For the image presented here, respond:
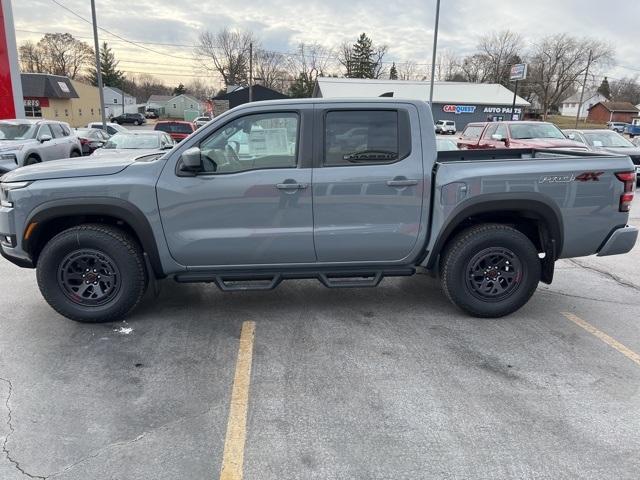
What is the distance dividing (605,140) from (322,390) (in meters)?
14.9

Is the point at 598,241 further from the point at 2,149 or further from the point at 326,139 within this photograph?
the point at 2,149

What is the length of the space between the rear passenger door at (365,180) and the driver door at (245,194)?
0.13 meters

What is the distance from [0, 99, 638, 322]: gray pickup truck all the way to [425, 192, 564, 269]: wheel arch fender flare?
12mm

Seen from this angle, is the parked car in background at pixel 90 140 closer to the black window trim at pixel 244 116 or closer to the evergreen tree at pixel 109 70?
the black window trim at pixel 244 116

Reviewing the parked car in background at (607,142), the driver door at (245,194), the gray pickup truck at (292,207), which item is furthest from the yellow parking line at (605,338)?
the parked car in background at (607,142)

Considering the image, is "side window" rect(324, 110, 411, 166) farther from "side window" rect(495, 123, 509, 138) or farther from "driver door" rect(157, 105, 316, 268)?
"side window" rect(495, 123, 509, 138)

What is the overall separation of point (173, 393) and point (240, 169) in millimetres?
1914

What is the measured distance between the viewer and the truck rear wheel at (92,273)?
430 cm

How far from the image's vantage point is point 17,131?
43.6 ft

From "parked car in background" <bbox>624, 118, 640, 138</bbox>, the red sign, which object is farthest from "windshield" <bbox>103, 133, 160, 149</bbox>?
"parked car in background" <bbox>624, 118, 640, 138</bbox>

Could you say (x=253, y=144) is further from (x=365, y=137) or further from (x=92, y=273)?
(x=92, y=273)

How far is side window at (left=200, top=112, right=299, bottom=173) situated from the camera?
430cm

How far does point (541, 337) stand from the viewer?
172 inches

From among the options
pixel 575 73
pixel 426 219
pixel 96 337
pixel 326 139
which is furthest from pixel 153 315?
pixel 575 73
